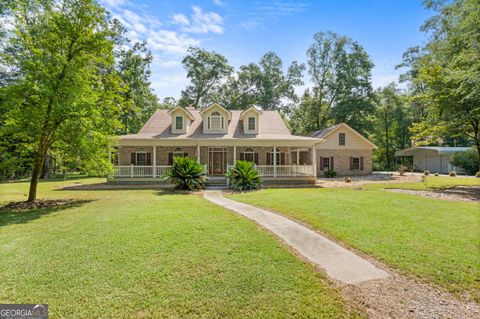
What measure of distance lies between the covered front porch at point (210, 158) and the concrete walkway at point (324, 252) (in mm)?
10709

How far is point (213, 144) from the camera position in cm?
1795

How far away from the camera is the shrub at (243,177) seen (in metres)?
14.3

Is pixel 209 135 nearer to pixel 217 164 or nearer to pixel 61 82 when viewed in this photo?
pixel 217 164

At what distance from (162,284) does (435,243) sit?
18.0 ft

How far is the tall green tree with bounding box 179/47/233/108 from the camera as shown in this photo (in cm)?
3472

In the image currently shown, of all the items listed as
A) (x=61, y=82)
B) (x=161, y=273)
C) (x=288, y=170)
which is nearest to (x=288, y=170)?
(x=288, y=170)

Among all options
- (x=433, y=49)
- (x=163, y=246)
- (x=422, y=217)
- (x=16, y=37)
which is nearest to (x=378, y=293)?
(x=163, y=246)

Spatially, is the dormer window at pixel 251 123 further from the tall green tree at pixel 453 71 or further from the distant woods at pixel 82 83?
the tall green tree at pixel 453 71

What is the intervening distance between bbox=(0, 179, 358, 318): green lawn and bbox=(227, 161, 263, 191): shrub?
753cm

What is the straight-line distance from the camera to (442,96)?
14766 mm

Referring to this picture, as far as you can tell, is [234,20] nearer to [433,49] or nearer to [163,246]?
[163,246]

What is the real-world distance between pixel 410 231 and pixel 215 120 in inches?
613

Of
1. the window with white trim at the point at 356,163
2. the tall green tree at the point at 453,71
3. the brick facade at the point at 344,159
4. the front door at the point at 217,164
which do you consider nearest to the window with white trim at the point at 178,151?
the front door at the point at 217,164

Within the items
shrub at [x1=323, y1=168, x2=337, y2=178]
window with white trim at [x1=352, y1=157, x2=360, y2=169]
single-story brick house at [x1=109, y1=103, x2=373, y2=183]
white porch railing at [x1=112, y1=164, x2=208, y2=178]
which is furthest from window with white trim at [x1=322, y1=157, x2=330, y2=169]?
white porch railing at [x1=112, y1=164, x2=208, y2=178]
